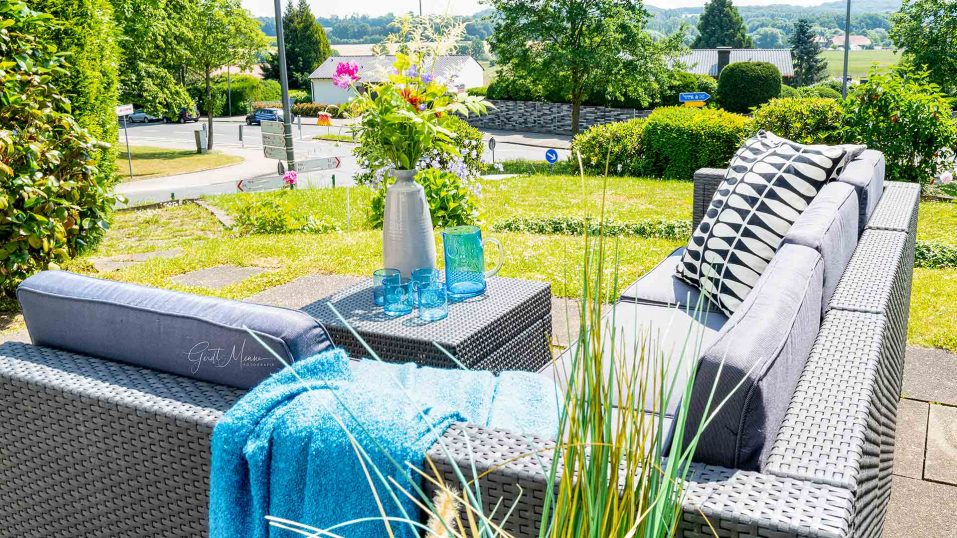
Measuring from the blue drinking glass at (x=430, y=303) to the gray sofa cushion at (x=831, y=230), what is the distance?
106 centimetres

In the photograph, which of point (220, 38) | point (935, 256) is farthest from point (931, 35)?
point (935, 256)

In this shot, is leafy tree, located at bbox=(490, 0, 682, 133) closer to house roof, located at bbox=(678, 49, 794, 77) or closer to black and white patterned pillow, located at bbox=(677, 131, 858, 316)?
black and white patterned pillow, located at bbox=(677, 131, 858, 316)

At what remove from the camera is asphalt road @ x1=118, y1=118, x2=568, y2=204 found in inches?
659

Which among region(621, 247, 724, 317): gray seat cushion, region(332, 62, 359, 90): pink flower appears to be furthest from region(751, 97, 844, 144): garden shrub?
region(332, 62, 359, 90): pink flower

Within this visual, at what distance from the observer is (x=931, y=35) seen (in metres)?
23.6

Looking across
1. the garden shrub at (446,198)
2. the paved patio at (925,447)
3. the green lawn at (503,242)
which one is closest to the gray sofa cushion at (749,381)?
the paved patio at (925,447)

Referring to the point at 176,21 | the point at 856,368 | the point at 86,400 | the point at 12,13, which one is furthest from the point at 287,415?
the point at 176,21

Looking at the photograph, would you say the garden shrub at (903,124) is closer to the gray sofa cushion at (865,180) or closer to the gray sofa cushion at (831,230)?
the gray sofa cushion at (865,180)

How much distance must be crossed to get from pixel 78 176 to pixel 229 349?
3818mm

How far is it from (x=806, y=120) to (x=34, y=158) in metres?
9.18

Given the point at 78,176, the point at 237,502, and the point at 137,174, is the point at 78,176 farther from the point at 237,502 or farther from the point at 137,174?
the point at 137,174

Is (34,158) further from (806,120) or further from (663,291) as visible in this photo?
(806,120)

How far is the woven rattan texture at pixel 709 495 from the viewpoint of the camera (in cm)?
107

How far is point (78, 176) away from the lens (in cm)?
479
